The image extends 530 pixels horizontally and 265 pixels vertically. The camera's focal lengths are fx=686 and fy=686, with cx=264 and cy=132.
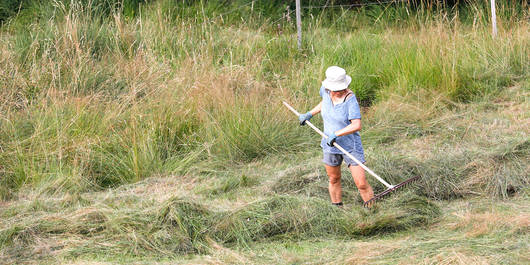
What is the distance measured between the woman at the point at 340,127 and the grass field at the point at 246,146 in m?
0.22

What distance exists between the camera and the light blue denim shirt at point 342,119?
4508 millimetres

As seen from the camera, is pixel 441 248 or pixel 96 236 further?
pixel 96 236

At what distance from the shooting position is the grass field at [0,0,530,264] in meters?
4.18

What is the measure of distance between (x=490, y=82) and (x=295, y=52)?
243 centimetres

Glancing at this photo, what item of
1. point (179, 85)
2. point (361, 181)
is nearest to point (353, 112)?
point (361, 181)

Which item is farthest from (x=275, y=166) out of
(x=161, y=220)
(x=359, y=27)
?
(x=359, y=27)

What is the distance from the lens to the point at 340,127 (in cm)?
458

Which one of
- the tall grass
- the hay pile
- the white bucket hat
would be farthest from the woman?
the tall grass

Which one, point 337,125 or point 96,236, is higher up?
point 337,125

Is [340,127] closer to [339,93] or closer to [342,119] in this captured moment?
[342,119]

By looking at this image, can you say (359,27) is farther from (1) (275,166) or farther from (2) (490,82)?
(1) (275,166)

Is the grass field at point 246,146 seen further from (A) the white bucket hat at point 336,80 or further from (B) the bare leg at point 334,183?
(A) the white bucket hat at point 336,80

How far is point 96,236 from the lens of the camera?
4.32 meters

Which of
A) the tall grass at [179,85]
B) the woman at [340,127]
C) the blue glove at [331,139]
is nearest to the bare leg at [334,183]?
the woman at [340,127]
